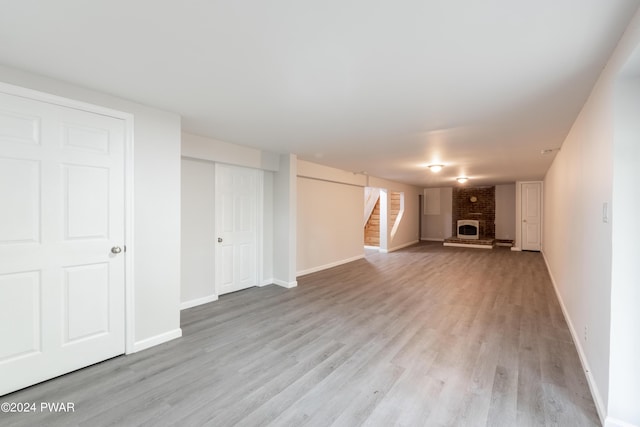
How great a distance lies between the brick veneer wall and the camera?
11.0 meters

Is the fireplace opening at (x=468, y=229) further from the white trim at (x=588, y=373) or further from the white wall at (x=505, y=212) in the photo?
the white trim at (x=588, y=373)

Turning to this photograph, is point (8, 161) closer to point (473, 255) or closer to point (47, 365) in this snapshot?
point (47, 365)

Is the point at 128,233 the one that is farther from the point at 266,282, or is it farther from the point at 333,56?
the point at 266,282

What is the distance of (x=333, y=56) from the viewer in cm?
188

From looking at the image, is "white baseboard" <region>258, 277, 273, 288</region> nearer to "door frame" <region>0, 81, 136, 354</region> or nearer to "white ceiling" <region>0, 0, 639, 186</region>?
"door frame" <region>0, 81, 136, 354</region>

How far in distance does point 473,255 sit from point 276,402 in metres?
7.91

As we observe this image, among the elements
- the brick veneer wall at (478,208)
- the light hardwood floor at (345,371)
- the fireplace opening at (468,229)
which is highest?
the brick veneer wall at (478,208)

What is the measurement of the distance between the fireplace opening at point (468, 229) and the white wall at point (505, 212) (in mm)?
763

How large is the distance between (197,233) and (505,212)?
1098 cm

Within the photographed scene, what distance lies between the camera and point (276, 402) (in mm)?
2029

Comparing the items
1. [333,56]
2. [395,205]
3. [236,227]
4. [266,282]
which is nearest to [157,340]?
[236,227]

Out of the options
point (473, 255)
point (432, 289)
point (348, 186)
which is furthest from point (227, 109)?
point (473, 255)

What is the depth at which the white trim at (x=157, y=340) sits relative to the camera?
9.08 feet

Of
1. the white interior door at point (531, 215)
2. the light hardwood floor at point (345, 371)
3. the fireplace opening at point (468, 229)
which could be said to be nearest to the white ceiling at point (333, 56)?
the light hardwood floor at point (345, 371)
